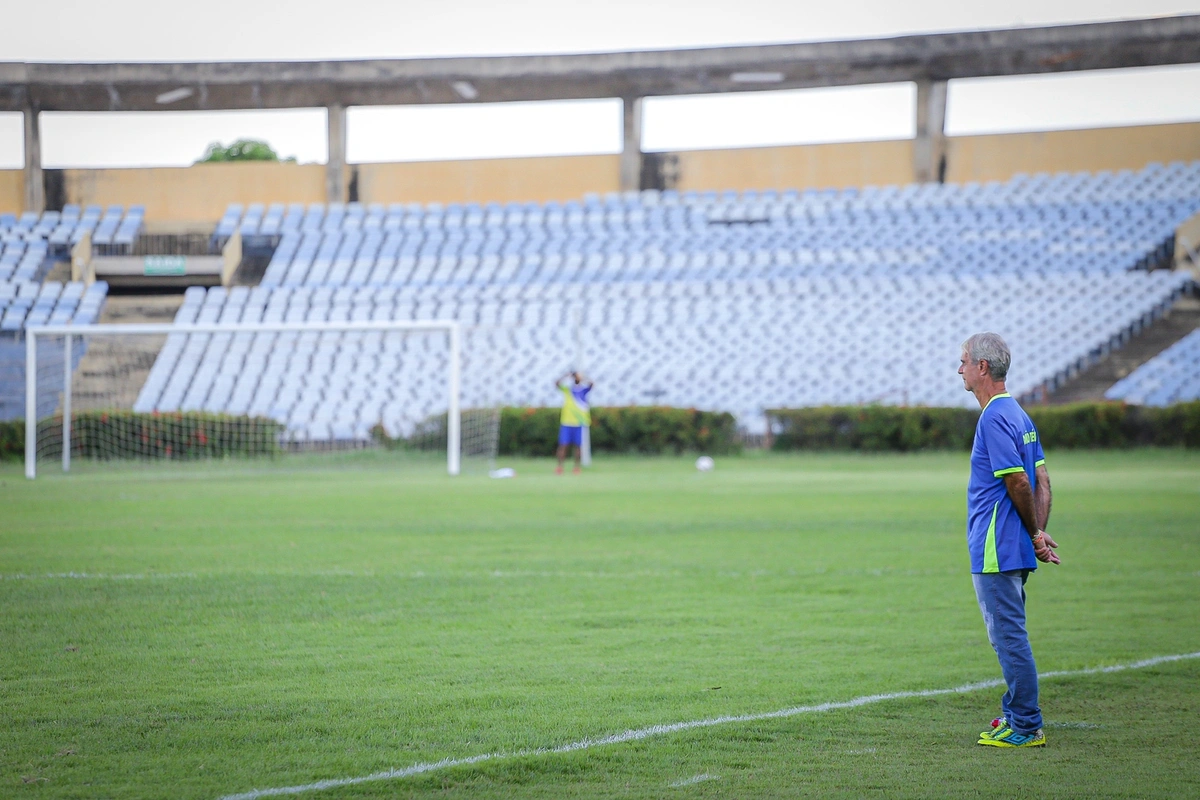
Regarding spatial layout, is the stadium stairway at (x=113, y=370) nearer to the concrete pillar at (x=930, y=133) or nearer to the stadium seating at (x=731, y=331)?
the stadium seating at (x=731, y=331)

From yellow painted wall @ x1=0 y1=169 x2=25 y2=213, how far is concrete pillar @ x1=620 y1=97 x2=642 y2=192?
20.0 meters

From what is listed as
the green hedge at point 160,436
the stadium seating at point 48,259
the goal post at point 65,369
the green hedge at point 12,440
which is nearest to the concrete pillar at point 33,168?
the stadium seating at point 48,259

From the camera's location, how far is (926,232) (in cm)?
3553

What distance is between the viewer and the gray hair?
15.6 feet

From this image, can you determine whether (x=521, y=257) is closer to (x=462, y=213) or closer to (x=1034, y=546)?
(x=462, y=213)

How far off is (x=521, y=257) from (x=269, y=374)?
42.9 ft

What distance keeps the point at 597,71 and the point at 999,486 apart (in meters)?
33.6

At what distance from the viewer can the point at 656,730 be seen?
499 cm

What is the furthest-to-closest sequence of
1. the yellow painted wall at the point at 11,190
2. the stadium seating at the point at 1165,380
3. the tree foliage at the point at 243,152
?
the tree foliage at the point at 243,152
the yellow painted wall at the point at 11,190
the stadium seating at the point at 1165,380

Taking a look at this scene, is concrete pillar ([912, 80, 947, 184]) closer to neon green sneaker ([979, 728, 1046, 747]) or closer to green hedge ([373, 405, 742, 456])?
green hedge ([373, 405, 742, 456])

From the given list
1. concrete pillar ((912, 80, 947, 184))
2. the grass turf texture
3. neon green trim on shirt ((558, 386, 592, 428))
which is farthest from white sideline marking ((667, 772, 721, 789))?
concrete pillar ((912, 80, 947, 184))

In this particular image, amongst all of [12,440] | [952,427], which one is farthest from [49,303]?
[952,427]

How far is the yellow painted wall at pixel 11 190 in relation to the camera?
40.7 meters

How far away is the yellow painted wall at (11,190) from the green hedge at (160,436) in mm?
21028
